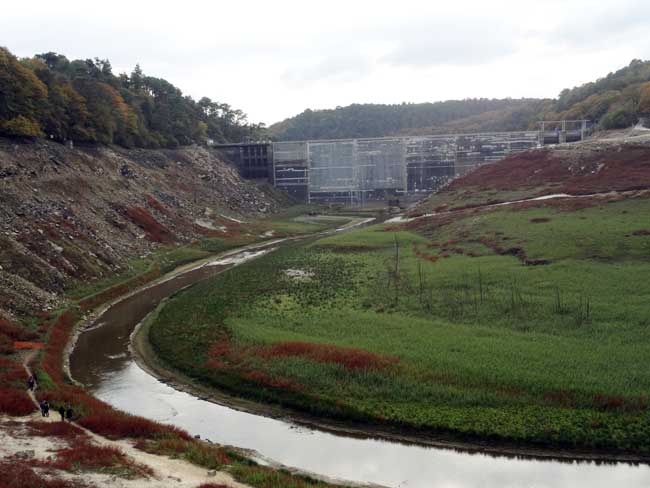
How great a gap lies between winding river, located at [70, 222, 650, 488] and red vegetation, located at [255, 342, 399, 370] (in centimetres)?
496

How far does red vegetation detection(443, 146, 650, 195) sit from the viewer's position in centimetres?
8106

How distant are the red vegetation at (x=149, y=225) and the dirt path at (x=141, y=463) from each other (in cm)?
5054

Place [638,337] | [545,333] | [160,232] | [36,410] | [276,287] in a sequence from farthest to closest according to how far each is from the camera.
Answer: [160,232] < [276,287] < [545,333] < [638,337] < [36,410]

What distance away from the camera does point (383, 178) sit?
431 feet

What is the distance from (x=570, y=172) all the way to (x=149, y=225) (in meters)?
61.5

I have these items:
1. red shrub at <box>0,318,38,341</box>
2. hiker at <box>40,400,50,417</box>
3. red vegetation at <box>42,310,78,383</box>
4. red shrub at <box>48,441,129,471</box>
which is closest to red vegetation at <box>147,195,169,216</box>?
red vegetation at <box>42,310,78,383</box>

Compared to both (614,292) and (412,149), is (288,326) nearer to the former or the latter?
(614,292)

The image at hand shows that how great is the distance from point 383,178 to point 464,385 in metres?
103

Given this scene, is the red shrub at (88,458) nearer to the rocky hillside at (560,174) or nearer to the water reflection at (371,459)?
the water reflection at (371,459)

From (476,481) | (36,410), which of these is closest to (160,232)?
(36,410)

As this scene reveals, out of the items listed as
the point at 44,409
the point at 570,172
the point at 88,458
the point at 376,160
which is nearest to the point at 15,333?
the point at 44,409

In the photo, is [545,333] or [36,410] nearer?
A: [36,410]

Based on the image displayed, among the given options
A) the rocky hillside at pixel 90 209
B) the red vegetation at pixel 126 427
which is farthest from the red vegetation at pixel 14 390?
the rocky hillside at pixel 90 209

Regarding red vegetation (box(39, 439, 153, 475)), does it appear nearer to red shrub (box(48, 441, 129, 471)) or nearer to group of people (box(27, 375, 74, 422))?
red shrub (box(48, 441, 129, 471))
